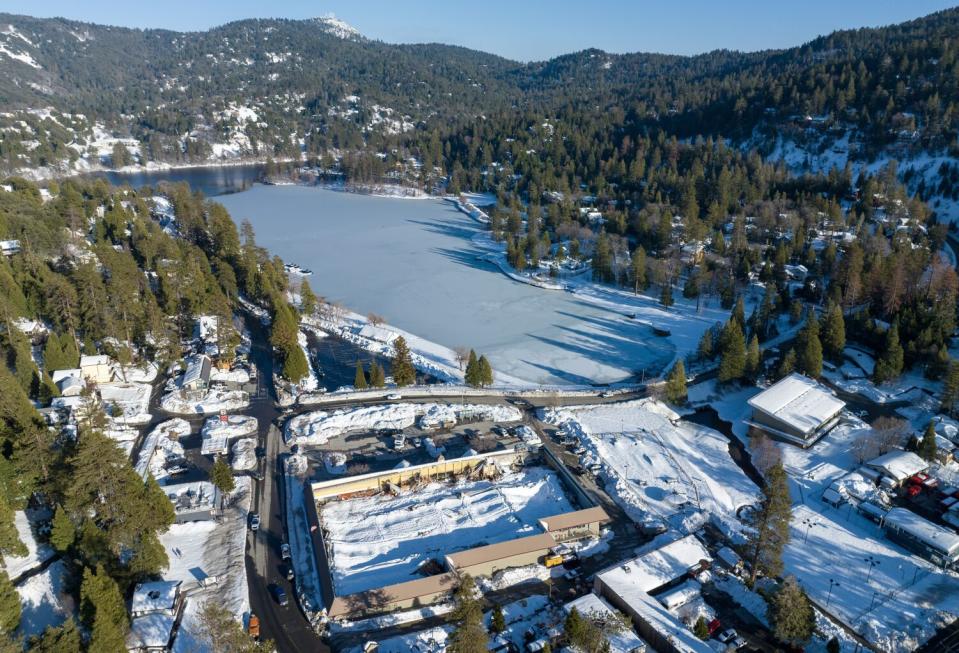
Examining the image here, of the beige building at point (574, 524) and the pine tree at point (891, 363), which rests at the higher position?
the pine tree at point (891, 363)

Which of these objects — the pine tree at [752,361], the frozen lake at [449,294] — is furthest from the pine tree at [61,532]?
the pine tree at [752,361]

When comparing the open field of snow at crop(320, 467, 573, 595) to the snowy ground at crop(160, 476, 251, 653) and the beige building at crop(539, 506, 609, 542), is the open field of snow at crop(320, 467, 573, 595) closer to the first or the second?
the beige building at crop(539, 506, 609, 542)

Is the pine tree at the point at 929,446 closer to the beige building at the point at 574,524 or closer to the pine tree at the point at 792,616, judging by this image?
the pine tree at the point at 792,616

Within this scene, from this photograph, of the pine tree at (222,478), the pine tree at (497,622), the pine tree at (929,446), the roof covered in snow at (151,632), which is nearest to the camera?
the roof covered in snow at (151,632)

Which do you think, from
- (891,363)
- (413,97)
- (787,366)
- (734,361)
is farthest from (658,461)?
(413,97)

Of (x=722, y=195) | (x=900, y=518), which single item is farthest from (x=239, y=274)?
(x=722, y=195)

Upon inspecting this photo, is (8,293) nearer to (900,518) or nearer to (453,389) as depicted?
(453,389)
